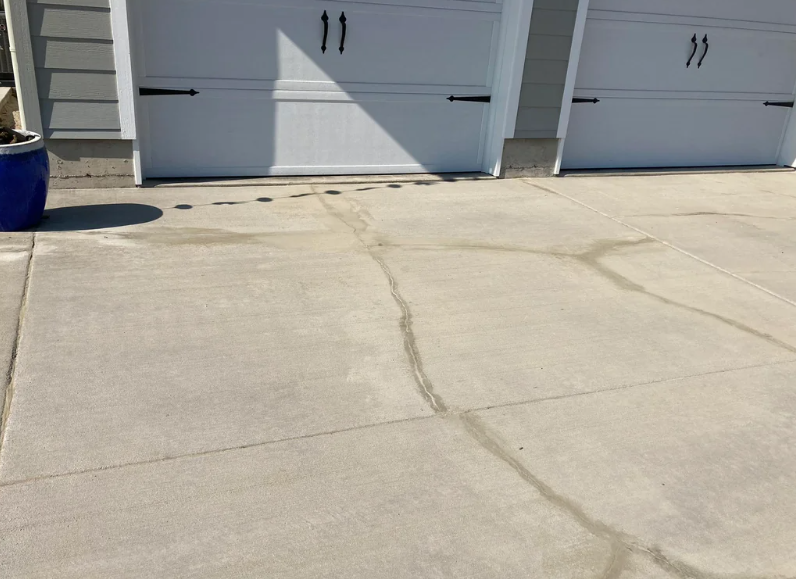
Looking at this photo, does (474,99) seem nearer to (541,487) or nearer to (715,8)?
(715,8)

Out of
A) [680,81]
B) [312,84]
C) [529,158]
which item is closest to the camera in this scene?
[312,84]

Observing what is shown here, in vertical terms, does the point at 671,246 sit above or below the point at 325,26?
below

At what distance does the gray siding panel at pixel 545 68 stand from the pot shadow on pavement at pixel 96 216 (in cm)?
378

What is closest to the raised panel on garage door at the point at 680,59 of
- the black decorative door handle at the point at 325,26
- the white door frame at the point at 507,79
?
the white door frame at the point at 507,79

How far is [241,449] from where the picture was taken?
2656 millimetres

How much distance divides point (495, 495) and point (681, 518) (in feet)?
2.17

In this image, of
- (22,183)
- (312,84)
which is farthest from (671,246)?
(22,183)

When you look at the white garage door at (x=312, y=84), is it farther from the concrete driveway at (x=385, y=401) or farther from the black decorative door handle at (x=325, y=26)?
the concrete driveway at (x=385, y=401)

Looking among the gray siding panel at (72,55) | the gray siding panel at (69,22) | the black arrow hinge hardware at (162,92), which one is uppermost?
the gray siding panel at (69,22)

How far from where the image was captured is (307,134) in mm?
6520

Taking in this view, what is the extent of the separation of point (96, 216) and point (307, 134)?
7.15 feet

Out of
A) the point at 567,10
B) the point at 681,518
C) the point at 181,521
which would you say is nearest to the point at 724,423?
the point at 681,518

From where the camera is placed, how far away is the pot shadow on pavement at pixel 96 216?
4.89m

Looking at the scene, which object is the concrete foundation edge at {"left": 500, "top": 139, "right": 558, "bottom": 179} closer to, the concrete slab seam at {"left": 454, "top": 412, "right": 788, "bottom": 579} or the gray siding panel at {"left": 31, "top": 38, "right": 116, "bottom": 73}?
the gray siding panel at {"left": 31, "top": 38, "right": 116, "bottom": 73}
